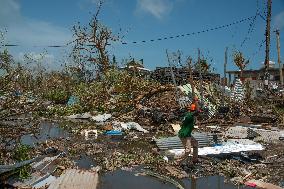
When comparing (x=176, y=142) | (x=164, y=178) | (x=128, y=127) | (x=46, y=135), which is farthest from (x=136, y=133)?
(x=164, y=178)

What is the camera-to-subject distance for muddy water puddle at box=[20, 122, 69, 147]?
13880 millimetres

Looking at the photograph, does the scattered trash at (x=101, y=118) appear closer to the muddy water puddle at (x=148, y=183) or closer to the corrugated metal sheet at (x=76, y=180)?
the muddy water puddle at (x=148, y=183)

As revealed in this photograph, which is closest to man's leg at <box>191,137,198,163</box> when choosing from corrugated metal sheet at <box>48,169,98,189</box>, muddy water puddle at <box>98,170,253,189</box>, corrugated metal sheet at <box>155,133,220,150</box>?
muddy water puddle at <box>98,170,253,189</box>

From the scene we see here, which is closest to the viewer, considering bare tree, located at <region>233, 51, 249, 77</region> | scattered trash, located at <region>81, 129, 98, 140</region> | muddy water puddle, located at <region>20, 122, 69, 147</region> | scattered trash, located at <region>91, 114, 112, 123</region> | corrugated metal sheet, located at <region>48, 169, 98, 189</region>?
corrugated metal sheet, located at <region>48, 169, 98, 189</region>

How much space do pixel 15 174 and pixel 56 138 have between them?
265 inches

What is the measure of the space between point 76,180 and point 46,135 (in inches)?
310

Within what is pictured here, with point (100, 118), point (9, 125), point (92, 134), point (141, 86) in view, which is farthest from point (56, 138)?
point (141, 86)

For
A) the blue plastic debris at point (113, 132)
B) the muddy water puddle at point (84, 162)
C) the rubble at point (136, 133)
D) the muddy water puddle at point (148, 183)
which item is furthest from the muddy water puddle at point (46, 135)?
Answer: the muddy water puddle at point (148, 183)

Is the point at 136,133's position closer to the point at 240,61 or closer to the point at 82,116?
the point at 82,116

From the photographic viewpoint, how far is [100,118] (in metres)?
19.5

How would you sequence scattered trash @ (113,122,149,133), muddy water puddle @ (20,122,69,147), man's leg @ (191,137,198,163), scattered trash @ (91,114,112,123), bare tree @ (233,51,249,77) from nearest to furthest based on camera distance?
man's leg @ (191,137,198,163) < muddy water puddle @ (20,122,69,147) < scattered trash @ (113,122,149,133) < scattered trash @ (91,114,112,123) < bare tree @ (233,51,249,77)

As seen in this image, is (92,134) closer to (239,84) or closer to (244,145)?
(244,145)

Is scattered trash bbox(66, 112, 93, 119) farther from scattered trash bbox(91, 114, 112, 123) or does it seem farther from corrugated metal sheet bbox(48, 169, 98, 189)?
corrugated metal sheet bbox(48, 169, 98, 189)

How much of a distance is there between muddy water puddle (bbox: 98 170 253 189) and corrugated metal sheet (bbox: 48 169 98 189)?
268mm
